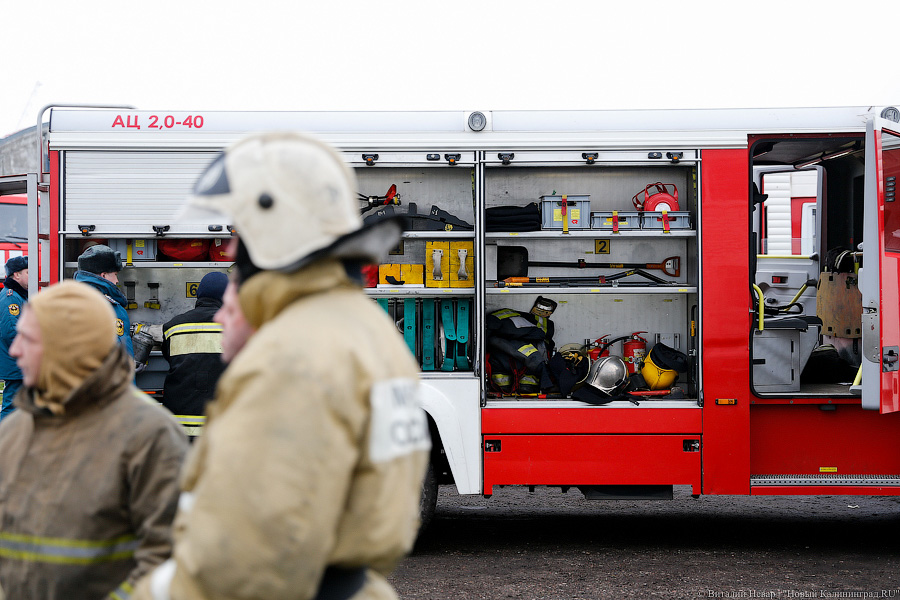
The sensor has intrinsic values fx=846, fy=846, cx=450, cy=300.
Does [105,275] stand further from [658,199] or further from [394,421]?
[394,421]

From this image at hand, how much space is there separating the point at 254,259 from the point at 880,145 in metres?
4.98

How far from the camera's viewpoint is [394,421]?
1420mm

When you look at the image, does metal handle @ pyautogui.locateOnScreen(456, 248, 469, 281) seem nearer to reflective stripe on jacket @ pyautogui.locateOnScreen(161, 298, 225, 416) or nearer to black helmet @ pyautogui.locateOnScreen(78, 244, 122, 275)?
reflective stripe on jacket @ pyautogui.locateOnScreen(161, 298, 225, 416)

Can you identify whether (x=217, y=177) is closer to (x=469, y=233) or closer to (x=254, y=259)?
(x=254, y=259)

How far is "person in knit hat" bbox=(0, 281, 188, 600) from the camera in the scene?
1941 mm

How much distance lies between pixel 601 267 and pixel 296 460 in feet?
18.4

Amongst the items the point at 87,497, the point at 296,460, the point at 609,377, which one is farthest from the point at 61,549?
the point at 609,377

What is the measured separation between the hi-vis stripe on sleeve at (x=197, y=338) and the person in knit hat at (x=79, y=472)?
274 centimetres

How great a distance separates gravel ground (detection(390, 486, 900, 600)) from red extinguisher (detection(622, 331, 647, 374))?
1.33m

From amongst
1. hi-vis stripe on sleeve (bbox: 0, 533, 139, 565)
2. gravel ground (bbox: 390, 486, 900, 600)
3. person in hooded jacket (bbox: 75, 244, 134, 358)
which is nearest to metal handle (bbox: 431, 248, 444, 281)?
gravel ground (bbox: 390, 486, 900, 600)

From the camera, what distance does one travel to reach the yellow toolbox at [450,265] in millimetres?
6102

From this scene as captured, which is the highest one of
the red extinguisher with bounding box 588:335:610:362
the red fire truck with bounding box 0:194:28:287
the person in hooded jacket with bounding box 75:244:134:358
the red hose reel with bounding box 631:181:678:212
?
the red fire truck with bounding box 0:194:28:287

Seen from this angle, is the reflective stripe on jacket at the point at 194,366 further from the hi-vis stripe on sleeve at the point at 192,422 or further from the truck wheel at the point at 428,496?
the truck wheel at the point at 428,496

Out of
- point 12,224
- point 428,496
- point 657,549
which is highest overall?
point 12,224
